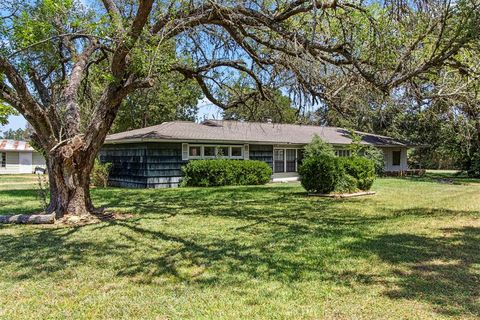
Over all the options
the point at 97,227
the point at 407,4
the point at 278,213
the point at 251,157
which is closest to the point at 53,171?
the point at 97,227

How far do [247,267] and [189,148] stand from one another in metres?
14.9

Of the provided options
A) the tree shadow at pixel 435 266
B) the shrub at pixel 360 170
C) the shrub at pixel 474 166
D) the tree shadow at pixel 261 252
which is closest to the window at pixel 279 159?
the shrub at pixel 360 170

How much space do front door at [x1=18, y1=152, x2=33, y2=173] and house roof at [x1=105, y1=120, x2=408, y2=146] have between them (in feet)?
60.3

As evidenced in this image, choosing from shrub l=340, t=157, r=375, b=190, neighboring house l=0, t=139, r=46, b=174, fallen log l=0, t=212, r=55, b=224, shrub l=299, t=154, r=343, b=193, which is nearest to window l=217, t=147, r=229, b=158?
shrub l=299, t=154, r=343, b=193

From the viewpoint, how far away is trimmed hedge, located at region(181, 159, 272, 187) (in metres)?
19.2

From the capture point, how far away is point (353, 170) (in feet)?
49.9

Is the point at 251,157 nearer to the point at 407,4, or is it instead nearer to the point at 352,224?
the point at 352,224

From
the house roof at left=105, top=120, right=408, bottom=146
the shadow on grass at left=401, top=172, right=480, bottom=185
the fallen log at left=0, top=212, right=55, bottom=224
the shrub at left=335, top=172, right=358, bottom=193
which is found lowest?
the fallen log at left=0, top=212, right=55, bottom=224

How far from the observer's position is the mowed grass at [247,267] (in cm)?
393

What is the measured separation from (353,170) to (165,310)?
12.5m

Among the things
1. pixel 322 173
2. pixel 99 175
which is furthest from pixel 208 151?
pixel 322 173

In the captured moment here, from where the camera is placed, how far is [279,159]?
24141mm

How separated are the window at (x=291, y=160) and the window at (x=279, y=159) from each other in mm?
357

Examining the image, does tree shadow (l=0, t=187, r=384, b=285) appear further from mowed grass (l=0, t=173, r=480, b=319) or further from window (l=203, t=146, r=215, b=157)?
window (l=203, t=146, r=215, b=157)
